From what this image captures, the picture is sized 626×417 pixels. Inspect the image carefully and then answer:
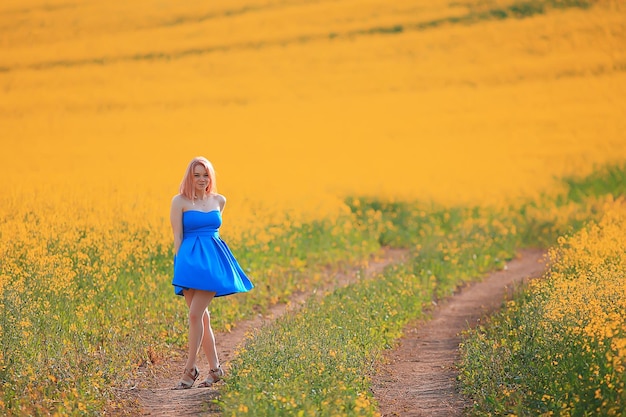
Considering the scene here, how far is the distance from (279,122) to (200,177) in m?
15.7

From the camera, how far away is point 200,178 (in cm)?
765

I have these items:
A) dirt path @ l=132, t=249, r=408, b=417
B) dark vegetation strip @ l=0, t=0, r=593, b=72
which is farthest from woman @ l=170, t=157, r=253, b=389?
dark vegetation strip @ l=0, t=0, r=593, b=72

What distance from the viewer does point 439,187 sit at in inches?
796

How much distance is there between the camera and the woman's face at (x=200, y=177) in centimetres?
763

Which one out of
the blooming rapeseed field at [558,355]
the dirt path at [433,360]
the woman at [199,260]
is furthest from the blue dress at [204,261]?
the blooming rapeseed field at [558,355]

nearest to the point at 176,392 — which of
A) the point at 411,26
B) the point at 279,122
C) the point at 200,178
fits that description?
the point at 200,178

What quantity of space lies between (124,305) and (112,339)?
1.32 meters

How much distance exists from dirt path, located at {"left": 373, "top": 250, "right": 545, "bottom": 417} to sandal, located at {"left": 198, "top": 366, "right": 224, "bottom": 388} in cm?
133

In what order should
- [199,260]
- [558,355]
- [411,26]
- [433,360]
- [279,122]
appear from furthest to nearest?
[411,26] → [279,122] → [433,360] → [199,260] → [558,355]

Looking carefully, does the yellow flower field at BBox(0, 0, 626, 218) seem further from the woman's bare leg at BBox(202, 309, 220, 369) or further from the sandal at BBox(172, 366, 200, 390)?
the sandal at BBox(172, 366, 200, 390)

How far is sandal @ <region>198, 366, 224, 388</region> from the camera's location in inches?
297

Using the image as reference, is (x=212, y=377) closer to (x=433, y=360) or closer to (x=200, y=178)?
(x=200, y=178)

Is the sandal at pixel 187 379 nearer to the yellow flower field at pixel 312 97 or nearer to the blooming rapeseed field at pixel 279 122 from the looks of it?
the blooming rapeseed field at pixel 279 122

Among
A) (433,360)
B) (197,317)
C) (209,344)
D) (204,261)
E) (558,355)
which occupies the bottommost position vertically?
(433,360)
